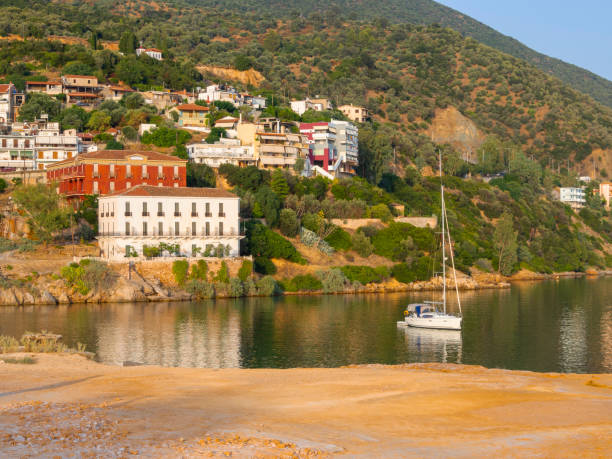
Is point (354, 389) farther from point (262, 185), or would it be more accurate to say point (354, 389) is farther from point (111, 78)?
point (111, 78)

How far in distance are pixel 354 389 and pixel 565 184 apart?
526ft

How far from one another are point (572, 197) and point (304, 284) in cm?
9565

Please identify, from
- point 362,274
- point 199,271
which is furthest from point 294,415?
point 362,274

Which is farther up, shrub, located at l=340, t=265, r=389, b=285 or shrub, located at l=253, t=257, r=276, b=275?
shrub, located at l=253, t=257, r=276, b=275

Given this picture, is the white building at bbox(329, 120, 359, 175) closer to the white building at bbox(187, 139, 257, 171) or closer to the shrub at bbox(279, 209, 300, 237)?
the white building at bbox(187, 139, 257, 171)

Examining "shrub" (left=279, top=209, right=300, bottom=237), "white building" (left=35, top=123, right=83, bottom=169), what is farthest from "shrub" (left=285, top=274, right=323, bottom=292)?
"white building" (left=35, top=123, right=83, bottom=169)

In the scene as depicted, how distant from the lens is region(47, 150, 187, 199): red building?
91500 millimetres

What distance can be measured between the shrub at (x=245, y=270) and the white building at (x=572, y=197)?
10005 centimetres

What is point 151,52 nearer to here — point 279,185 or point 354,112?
point 354,112

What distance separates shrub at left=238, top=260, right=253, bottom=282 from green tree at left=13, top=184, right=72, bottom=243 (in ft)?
59.4

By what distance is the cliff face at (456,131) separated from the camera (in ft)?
611

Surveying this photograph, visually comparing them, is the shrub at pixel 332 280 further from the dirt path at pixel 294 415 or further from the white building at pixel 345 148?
the dirt path at pixel 294 415

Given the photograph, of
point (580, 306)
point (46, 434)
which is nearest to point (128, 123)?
point (580, 306)

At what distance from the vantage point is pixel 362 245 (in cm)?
9762
